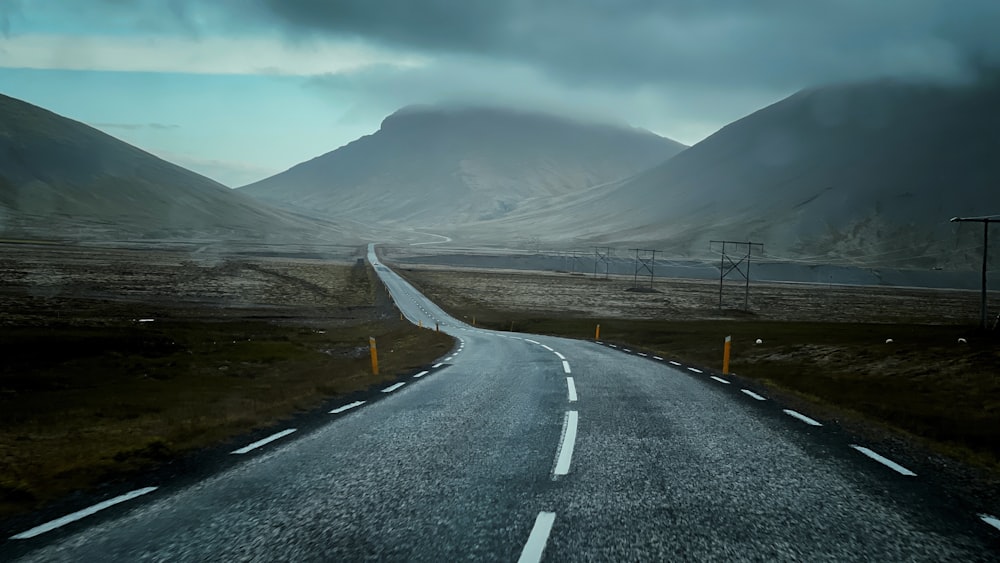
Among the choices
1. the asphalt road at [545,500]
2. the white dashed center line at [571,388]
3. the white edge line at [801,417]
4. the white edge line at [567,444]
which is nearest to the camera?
the asphalt road at [545,500]

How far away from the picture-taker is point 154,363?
106 ft

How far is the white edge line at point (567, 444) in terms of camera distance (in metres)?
9.03

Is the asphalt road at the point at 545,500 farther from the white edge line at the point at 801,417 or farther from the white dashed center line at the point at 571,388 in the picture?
the white dashed center line at the point at 571,388

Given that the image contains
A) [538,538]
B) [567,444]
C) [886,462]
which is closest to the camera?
[538,538]

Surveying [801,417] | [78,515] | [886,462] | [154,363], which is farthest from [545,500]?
[154,363]

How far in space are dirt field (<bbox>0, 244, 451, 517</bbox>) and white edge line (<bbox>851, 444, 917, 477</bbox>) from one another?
34.1 ft

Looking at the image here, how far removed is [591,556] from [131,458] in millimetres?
7258

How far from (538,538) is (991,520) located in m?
5.18

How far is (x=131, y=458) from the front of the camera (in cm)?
965

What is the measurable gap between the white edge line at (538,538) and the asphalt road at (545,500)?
2 cm

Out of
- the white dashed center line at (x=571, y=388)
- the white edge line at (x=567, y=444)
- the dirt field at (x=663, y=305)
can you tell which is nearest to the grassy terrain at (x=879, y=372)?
the white dashed center line at (x=571, y=388)

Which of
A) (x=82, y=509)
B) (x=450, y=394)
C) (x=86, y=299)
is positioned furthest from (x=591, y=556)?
(x=86, y=299)

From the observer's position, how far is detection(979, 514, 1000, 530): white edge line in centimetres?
709

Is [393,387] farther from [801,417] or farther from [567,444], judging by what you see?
[801,417]
